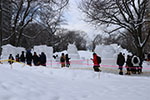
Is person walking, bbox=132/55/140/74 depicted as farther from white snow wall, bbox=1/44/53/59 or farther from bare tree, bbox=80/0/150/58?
white snow wall, bbox=1/44/53/59

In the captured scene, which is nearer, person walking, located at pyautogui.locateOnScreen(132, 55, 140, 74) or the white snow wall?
person walking, located at pyautogui.locateOnScreen(132, 55, 140, 74)

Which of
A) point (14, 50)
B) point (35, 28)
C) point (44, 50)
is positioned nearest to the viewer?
point (14, 50)

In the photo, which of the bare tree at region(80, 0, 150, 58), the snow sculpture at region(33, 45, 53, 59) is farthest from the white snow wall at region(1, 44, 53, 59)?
the bare tree at region(80, 0, 150, 58)

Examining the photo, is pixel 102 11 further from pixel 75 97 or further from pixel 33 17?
pixel 33 17

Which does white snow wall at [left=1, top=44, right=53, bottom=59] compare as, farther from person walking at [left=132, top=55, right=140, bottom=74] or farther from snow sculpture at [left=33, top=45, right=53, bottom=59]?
person walking at [left=132, top=55, right=140, bottom=74]

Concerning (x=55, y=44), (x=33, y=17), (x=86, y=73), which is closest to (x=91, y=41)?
(x=55, y=44)

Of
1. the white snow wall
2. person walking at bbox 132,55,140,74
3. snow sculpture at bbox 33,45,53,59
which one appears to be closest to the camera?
person walking at bbox 132,55,140,74

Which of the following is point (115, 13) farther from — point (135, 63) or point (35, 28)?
point (35, 28)

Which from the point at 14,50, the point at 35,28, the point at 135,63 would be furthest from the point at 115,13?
the point at 35,28

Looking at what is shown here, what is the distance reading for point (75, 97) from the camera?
15.2ft

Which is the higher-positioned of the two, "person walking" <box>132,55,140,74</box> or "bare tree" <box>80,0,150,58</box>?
"bare tree" <box>80,0,150,58</box>

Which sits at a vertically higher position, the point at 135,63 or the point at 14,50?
the point at 14,50

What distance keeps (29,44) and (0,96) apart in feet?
156

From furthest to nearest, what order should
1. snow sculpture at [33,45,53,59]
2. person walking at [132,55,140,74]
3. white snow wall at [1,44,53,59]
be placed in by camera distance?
snow sculpture at [33,45,53,59], white snow wall at [1,44,53,59], person walking at [132,55,140,74]
